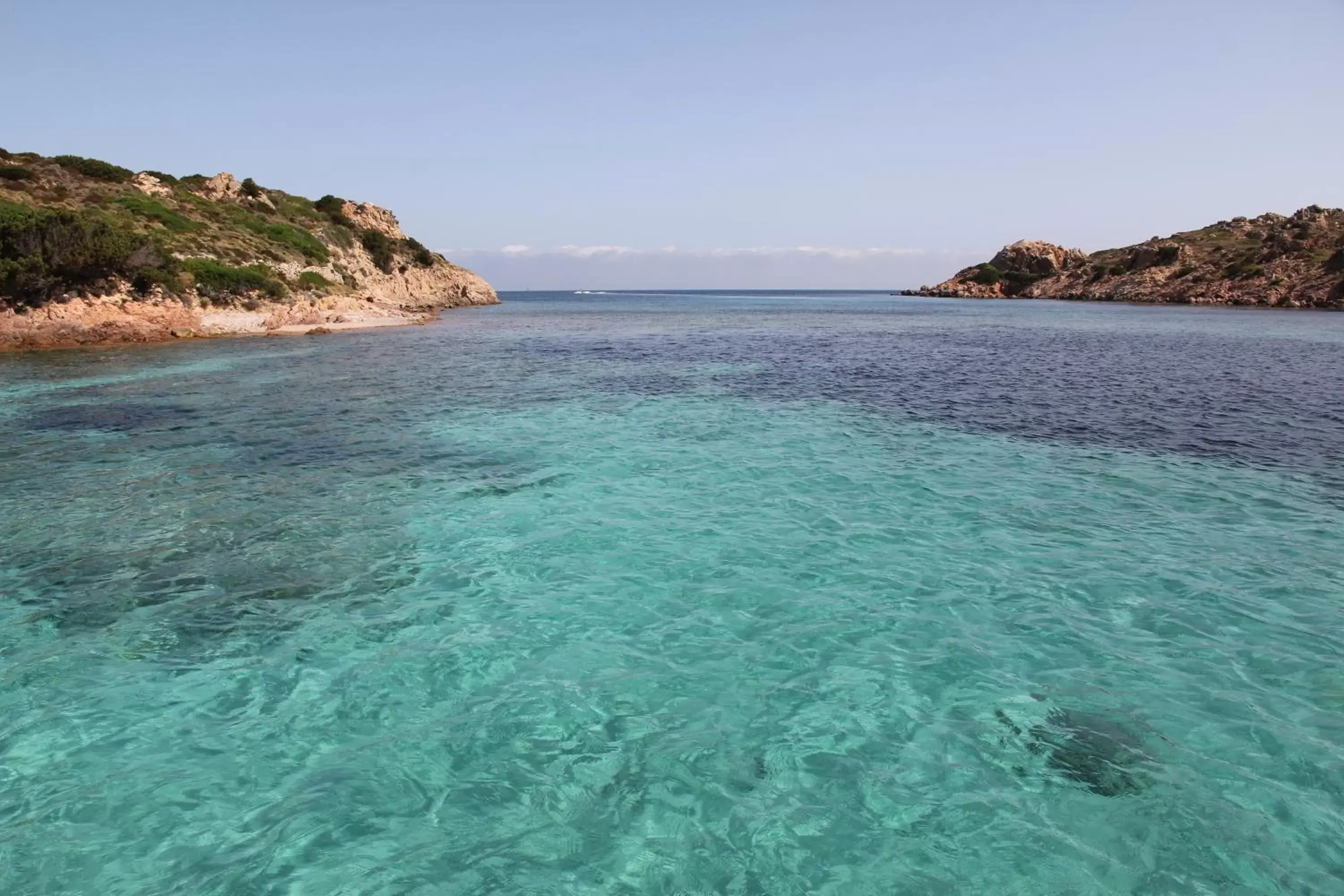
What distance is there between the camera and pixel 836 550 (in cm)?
1157

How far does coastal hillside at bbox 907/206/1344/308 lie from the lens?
9069 centimetres

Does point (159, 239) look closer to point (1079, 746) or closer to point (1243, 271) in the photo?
point (1079, 746)

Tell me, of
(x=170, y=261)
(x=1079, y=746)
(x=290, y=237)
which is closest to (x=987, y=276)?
(x=290, y=237)

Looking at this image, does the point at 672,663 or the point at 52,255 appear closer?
the point at 672,663

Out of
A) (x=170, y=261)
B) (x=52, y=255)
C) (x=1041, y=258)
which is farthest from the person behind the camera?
(x=1041, y=258)

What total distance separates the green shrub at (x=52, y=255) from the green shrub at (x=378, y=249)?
43071 mm

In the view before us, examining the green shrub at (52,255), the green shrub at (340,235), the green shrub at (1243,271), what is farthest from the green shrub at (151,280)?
the green shrub at (1243,271)

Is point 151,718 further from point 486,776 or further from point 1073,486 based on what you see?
point 1073,486

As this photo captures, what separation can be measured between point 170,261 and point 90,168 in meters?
25.0

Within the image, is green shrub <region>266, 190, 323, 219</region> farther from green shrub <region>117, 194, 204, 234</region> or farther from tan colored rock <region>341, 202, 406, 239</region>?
green shrub <region>117, 194, 204, 234</region>

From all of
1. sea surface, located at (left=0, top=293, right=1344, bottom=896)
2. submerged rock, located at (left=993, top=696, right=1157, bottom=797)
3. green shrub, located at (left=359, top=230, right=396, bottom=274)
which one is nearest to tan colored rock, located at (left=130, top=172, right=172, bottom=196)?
green shrub, located at (left=359, top=230, right=396, bottom=274)

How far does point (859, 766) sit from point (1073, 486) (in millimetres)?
10698

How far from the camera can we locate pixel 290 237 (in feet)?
217

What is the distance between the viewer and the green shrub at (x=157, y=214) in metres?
54.0
